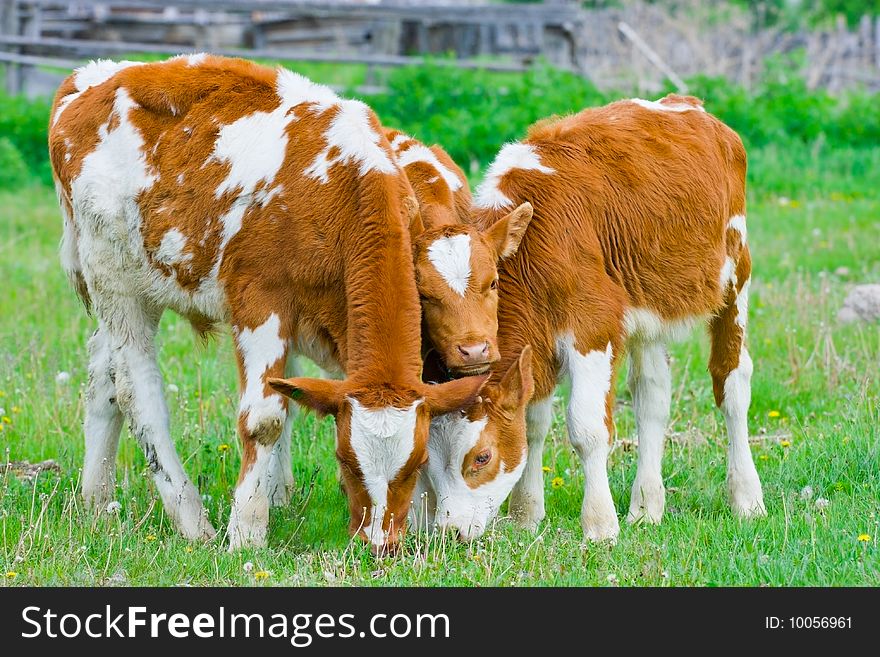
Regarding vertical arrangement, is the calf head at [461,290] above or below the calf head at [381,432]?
above

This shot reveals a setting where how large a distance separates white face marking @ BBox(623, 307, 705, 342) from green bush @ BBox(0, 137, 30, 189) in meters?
11.4

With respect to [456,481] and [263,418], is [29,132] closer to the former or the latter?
[263,418]

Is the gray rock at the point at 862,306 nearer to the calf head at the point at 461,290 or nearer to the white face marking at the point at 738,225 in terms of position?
the white face marking at the point at 738,225

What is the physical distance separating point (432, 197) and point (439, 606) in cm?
266

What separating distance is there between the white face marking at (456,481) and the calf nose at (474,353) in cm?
33

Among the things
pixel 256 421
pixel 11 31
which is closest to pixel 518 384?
pixel 256 421

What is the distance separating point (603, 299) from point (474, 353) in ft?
3.08

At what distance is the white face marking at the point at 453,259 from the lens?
607 centimetres

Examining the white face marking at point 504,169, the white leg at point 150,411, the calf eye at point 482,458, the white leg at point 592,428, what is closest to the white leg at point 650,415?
the white leg at point 592,428

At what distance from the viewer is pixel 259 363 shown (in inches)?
255

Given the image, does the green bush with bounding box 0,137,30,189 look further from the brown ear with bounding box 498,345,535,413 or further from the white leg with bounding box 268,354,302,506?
the brown ear with bounding box 498,345,535,413

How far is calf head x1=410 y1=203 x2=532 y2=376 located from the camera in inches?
237

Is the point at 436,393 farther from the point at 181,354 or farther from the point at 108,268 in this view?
the point at 181,354

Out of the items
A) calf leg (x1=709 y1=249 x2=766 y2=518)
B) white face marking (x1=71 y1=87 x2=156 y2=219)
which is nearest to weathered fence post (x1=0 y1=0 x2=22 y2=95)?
white face marking (x1=71 y1=87 x2=156 y2=219)
